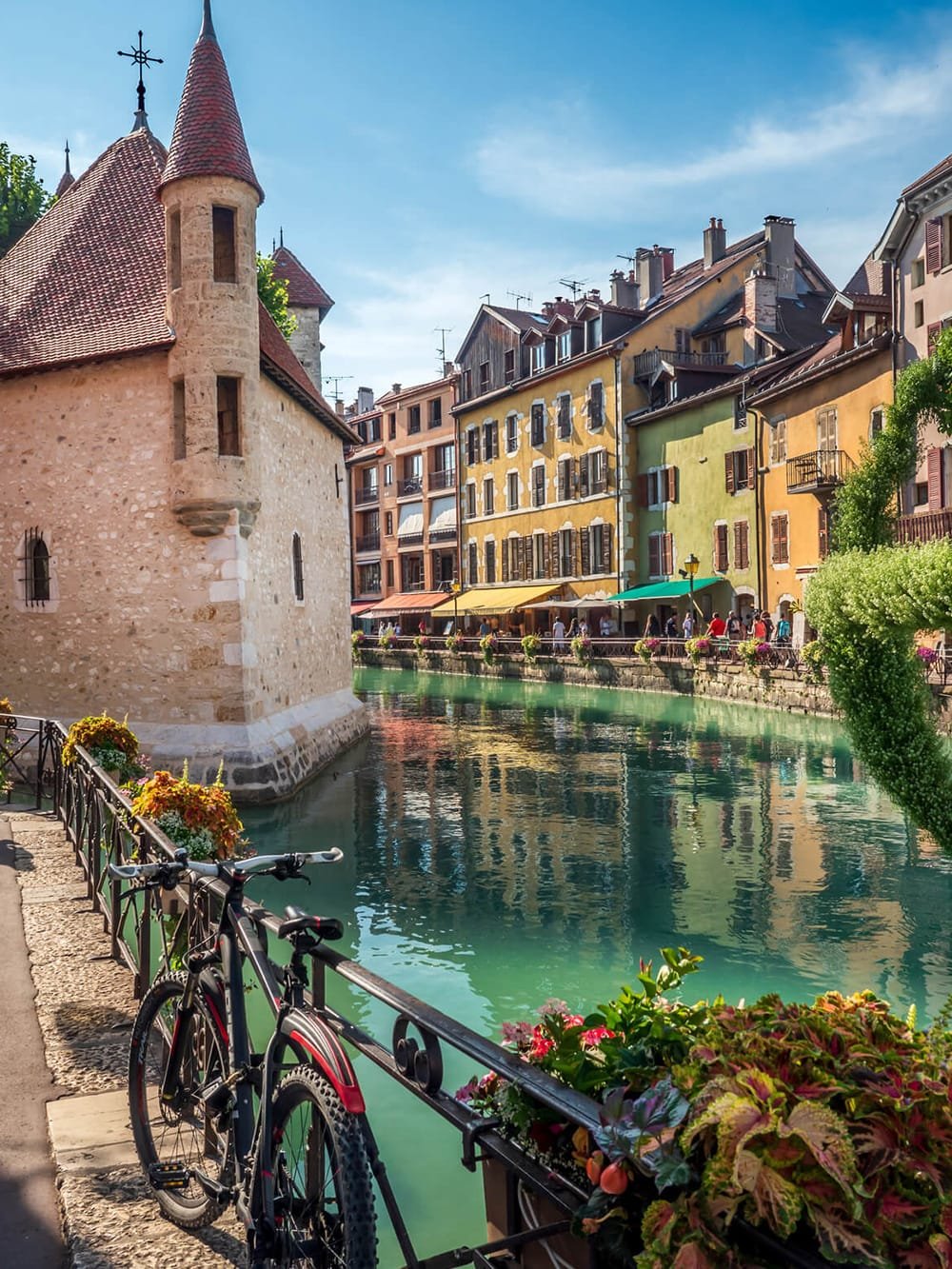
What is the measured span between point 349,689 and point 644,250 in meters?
29.8

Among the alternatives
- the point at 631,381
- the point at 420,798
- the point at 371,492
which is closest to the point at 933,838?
the point at 420,798

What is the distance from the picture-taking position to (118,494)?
56.9ft

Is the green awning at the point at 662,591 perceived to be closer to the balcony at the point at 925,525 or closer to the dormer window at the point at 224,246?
the balcony at the point at 925,525

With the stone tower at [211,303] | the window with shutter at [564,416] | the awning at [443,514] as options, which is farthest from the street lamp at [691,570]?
the stone tower at [211,303]

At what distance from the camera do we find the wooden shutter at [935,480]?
2684cm

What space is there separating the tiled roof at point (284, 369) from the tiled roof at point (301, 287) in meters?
7.14

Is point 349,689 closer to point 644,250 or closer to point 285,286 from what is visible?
point 285,286

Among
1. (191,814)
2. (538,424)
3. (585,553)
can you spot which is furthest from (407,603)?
(191,814)

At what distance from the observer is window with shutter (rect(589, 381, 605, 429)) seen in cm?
4356

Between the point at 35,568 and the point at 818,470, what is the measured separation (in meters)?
22.0

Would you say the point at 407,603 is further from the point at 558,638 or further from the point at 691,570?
the point at 691,570

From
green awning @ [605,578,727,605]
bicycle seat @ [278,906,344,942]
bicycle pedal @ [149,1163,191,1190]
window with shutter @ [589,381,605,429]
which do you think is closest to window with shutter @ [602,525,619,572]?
green awning @ [605,578,727,605]

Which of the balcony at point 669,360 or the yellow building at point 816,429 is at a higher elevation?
the balcony at point 669,360

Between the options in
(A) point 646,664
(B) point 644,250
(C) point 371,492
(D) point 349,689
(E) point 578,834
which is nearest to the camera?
(E) point 578,834
